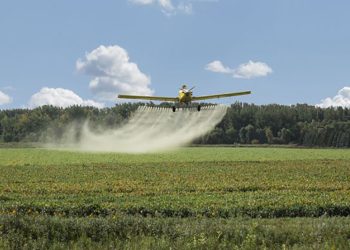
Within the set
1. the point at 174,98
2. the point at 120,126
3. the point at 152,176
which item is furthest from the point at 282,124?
the point at 152,176

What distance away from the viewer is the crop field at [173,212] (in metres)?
17.2

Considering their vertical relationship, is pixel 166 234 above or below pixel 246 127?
below

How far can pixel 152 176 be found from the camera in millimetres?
43625

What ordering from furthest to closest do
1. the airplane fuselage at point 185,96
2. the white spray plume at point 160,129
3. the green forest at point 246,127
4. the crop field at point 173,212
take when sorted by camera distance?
1. the green forest at point 246,127
2. the white spray plume at point 160,129
3. the airplane fuselage at point 185,96
4. the crop field at point 173,212

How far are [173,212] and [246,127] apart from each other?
133 m

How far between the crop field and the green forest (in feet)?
313

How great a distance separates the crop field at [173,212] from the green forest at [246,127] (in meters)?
95.5

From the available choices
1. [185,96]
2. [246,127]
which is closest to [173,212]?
[185,96]

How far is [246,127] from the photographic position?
509 feet

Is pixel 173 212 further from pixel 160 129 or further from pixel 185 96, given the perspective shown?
pixel 160 129

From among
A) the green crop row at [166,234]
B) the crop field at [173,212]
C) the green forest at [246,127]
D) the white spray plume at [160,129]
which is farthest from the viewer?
the green forest at [246,127]

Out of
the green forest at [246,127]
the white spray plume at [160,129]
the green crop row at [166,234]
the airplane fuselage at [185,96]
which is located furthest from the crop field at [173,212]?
the green forest at [246,127]

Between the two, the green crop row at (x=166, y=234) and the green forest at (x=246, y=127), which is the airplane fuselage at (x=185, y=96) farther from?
the green forest at (x=246, y=127)

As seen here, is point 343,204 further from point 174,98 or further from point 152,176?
A: point 174,98
